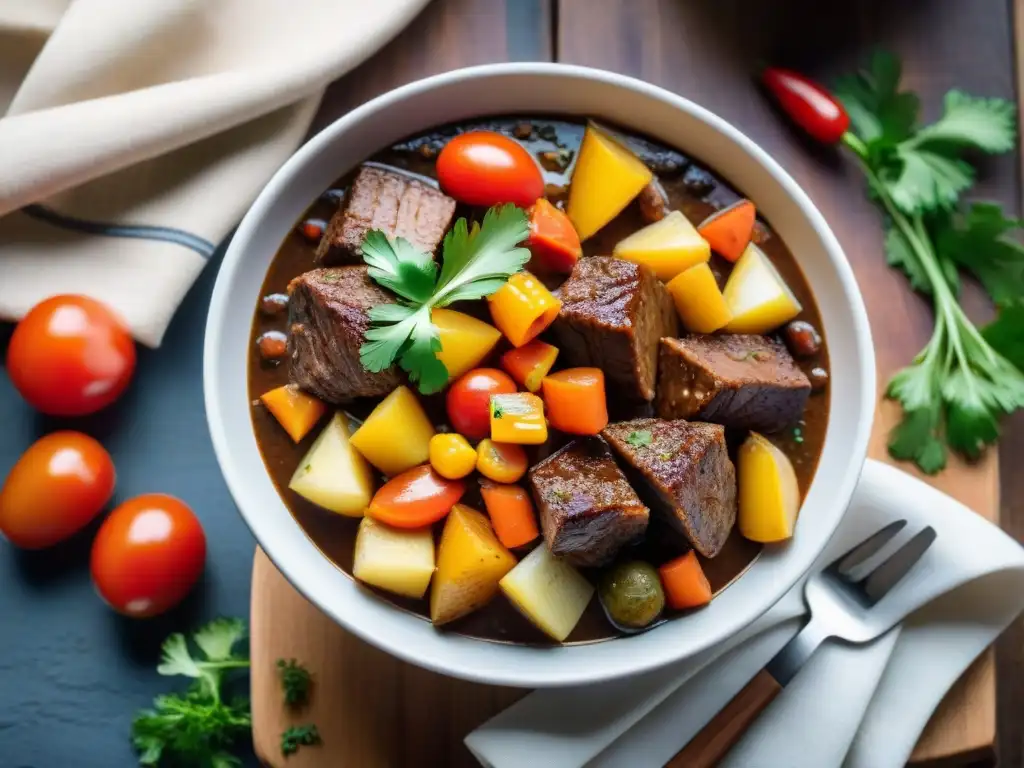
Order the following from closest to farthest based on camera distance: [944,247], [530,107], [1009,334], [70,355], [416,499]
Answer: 1. [416,499]
2. [530,107]
3. [70,355]
4. [1009,334]
5. [944,247]

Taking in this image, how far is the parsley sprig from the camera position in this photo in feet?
11.1

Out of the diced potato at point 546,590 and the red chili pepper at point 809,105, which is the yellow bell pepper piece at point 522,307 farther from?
the red chili pepper at point 809,105

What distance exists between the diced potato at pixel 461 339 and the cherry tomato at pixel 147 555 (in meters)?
1.27

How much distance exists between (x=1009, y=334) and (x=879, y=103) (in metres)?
0.96

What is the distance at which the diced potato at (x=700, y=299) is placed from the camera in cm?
295

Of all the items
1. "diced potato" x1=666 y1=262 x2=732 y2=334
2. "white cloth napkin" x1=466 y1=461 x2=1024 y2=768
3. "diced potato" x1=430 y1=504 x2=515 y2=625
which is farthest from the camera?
"white cloth napkin" x1=466 y1=461 x2=1024 y2=768

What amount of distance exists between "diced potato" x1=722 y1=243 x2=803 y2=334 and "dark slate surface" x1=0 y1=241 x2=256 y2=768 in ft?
6.33

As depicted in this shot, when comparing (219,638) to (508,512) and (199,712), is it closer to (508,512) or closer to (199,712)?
(199,712)

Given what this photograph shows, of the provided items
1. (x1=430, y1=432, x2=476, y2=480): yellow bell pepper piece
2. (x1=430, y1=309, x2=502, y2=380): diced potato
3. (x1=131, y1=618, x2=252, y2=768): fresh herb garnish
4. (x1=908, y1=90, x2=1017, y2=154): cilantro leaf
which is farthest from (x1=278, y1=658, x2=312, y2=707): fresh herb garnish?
(x1=908, y1=90, x2=1017, y2=154): cilantro leaf

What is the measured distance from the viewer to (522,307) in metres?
2.78

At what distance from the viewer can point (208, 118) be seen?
11.0 ft

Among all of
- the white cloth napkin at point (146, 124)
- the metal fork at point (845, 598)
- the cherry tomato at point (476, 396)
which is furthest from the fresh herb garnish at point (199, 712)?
the metal fork at point (845, 598)

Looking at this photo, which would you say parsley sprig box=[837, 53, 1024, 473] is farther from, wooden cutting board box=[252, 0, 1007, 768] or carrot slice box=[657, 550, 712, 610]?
carrot slice box=[657, 550, 712, 610]

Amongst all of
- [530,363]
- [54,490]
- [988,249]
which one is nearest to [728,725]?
[530,363]
